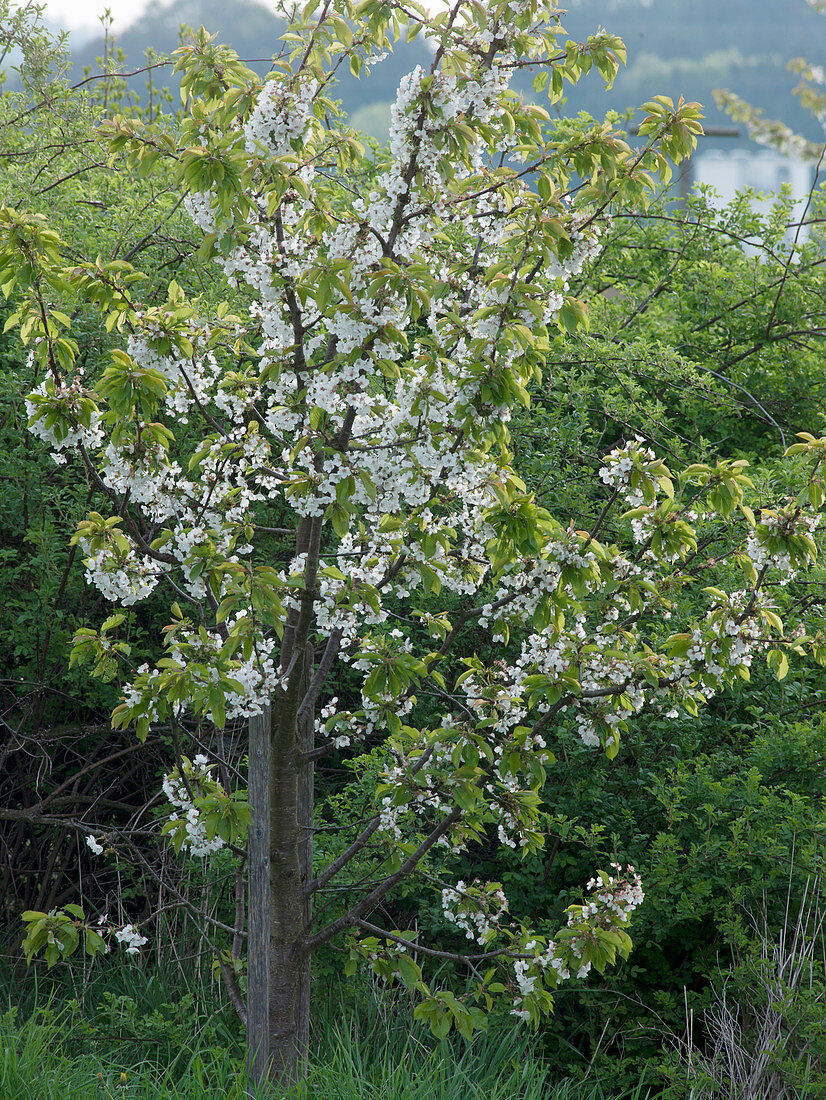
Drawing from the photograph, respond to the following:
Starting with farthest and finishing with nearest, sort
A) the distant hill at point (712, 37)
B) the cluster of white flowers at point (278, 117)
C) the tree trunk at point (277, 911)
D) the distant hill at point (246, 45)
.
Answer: the distant hill at point (712, 37), the distant hill at point (246, 45), the tree trunk at point (277, 911), the cluster of white flowers at point (278, 117)

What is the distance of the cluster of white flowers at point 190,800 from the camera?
241 centimetres

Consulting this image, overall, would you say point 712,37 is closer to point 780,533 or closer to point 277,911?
point 780,533

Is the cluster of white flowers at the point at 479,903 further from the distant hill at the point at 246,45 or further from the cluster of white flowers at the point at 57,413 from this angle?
the distant hill at the point at 246,45

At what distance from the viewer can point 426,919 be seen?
3498mm

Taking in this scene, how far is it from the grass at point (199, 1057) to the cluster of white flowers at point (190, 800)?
0.67 metres

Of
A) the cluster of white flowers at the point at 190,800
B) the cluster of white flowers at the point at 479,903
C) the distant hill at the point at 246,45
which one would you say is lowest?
the cluster of white flowers at the point at 479,903

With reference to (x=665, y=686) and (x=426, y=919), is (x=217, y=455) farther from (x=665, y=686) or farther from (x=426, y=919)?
(x=426, y=919)

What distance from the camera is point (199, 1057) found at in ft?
8.80

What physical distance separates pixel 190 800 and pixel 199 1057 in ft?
2.58

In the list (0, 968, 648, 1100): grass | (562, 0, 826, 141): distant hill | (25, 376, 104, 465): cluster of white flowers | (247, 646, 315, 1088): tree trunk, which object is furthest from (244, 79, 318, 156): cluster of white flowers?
(562, 0, 826, 141): distant hill

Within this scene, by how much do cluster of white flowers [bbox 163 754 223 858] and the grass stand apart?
67 cm

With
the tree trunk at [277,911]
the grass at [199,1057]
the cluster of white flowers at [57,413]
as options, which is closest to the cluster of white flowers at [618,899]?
the grass at [199,1057]

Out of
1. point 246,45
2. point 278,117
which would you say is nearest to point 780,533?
point 278,117

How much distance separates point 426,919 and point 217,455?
200cm
